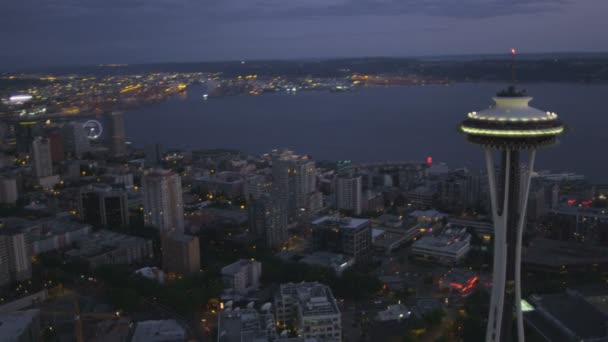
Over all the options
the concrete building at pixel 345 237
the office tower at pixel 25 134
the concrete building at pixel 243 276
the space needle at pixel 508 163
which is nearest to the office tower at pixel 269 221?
the concrete building at pixel 345 237

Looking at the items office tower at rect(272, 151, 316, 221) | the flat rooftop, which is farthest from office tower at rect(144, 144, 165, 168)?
the flat rooftop

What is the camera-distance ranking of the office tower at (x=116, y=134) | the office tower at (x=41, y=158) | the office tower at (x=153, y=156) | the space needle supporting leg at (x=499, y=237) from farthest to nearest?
1. the office tower at (x=116, y=134)
2. the office tower at (x=153, y=156)
3. the office tower at (x=41, y=158)
4. the space needle supporting leg at (x=499, y=237)

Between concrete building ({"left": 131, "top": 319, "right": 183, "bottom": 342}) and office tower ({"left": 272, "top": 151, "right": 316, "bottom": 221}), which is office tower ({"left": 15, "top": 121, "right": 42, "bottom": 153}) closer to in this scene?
office tower ({"left": 272, "top": 151, "right": 316, "bottom": 221})

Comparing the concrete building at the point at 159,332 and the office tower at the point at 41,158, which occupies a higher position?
the office tower at the point at 41,158

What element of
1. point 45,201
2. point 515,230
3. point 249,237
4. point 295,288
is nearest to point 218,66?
point 45,201

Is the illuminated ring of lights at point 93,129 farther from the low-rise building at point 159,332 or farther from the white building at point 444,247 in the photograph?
the low-rise building at point 159,332

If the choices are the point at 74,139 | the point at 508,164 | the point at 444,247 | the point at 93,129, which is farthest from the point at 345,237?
the point at 93,129
